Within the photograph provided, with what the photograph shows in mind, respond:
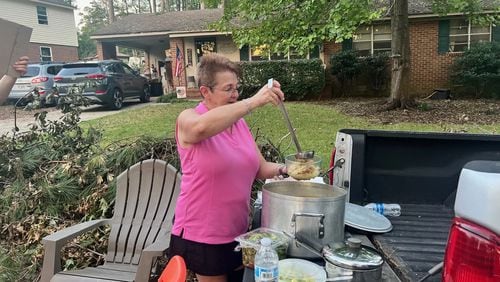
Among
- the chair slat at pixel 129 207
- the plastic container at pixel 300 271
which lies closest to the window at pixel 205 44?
the chair slat at pixel 129 207

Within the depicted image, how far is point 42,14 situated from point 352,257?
86.6 feet

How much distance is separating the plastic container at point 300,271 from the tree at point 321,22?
6.76 meters

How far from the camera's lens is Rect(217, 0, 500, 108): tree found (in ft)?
25.3

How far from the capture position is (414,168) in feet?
7.93

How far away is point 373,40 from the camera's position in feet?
48.9

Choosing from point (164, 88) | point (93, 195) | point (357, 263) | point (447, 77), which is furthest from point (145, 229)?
point (164, 88)

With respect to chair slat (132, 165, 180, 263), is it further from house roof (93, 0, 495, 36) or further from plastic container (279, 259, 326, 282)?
house roof (93, 0, 495, 36)

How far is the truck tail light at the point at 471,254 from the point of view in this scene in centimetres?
99

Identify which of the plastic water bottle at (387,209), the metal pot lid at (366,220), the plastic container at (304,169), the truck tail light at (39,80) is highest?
the truck tail light at (39,80)

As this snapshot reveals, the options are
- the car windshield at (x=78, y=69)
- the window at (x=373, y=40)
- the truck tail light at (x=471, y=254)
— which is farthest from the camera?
the window at (x=373, y=40)

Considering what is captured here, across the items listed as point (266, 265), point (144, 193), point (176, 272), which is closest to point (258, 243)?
point (266, 265)

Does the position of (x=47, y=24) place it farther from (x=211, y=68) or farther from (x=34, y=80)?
(x=211, y=68)

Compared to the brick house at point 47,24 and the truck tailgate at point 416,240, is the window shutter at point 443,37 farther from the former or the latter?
the brick house at point 47,24

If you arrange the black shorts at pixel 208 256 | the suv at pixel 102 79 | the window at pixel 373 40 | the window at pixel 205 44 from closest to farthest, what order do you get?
the black shorts at pixel 208 256 → the suv at pixel 102 79 → the window at pixel 373 40 → the window at pixel 205 44
